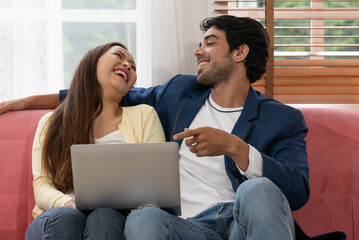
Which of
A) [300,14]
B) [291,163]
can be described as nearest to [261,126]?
[291,163]

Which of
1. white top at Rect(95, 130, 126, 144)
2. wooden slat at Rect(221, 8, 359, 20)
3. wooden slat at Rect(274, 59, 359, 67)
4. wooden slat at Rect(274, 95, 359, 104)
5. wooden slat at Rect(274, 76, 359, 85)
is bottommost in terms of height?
white top at Rect(95, 130, 126, 144)

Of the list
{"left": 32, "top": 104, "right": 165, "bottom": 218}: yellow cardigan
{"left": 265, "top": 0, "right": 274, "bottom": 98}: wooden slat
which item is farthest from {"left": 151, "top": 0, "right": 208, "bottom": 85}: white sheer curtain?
{"left": 32, "top": 104, "right": 165, "bottom": 218}: yellow cardigan

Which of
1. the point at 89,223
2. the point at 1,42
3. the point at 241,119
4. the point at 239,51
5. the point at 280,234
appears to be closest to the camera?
the point at 280,234

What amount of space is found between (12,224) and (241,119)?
1048 mm

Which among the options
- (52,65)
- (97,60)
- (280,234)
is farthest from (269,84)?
(280,234)

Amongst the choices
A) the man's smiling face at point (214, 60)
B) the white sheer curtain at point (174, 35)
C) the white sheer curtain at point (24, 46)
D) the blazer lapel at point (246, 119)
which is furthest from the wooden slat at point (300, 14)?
the white sheer curtain at point (24, 46)

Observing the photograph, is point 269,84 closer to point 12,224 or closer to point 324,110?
point 324,110

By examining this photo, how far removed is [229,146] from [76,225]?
55cm

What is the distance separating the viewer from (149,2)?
2.41 metres

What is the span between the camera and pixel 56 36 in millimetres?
2404

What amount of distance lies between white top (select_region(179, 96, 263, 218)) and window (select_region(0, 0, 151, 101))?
655 millimetres

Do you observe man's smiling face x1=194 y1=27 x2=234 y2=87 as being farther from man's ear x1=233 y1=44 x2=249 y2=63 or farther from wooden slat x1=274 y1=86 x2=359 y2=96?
wooden slat x1=274 y1=86 x2=359 y2=96

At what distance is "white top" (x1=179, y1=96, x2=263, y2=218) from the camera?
1.74 meters

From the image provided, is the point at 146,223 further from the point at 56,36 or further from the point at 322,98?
the point at 322,98
